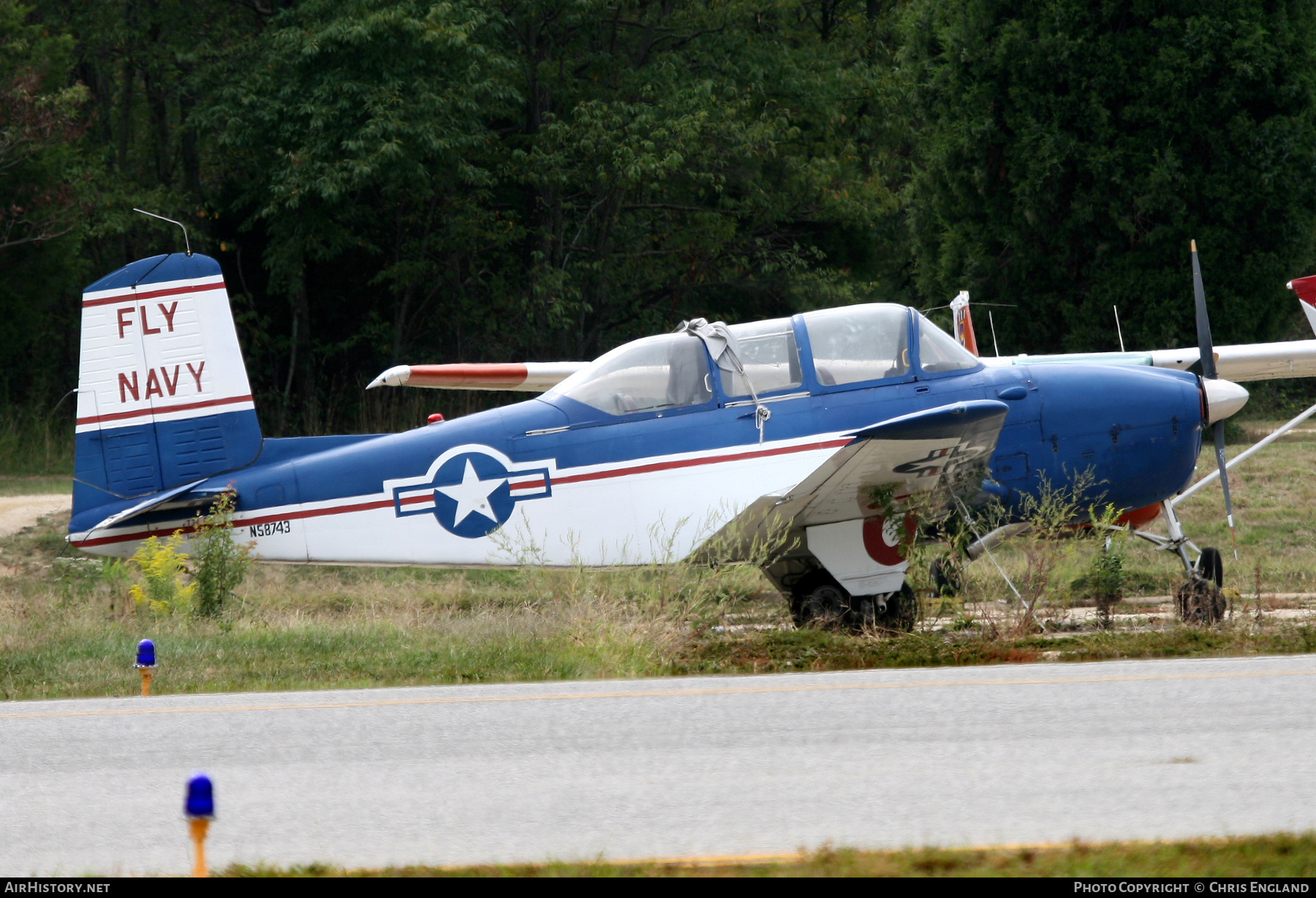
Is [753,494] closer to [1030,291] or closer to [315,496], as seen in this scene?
[315,496]

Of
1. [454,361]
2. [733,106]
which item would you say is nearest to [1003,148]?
[733,106]

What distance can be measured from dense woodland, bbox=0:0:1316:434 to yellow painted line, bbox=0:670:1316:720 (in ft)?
53.8

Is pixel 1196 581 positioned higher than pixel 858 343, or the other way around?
pixel 858 343

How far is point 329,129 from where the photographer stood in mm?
22359

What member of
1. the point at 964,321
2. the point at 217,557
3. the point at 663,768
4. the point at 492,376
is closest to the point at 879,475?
the point at 663,768

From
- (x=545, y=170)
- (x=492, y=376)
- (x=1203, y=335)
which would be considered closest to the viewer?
(x=1203, y=335)

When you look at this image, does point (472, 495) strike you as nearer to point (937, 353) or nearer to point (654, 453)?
point (654, 453)

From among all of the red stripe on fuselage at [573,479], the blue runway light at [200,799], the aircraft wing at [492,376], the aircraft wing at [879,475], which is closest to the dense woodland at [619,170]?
the aircraft wing at [492,376]

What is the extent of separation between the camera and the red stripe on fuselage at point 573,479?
9.22 m

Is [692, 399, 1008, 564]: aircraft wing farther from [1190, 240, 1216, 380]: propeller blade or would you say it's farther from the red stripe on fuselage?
[1190, 240, 1216, 380]: propeller blade

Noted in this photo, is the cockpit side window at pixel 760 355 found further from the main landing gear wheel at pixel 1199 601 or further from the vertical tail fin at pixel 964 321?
the vertical tail fin at pixel 964 321

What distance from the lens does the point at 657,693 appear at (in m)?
6.63

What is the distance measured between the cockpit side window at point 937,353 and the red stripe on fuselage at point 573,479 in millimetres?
962

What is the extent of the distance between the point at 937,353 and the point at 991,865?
641 cm
